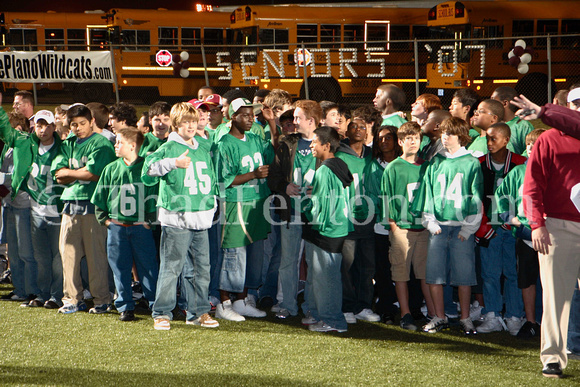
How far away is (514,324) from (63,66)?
12.4 metres

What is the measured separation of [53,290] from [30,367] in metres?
1.82

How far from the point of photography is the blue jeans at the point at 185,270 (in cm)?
569

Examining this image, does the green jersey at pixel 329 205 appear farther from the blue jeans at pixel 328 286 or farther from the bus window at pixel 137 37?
the bus window at pixel 137 37

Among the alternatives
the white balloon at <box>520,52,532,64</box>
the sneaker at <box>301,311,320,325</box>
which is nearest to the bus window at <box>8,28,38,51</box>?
the white balloon at <box>520,52,532,64</box>

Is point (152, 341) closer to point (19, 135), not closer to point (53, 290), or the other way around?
point (53, 290)

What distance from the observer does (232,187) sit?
6.22m

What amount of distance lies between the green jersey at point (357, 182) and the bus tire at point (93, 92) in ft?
51.1

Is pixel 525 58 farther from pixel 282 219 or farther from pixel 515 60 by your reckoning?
pixel 282 219

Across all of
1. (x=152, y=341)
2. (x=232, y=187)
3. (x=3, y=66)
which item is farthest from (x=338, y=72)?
(x=152, y=341)

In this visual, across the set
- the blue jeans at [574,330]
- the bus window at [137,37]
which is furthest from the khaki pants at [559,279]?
the bus window at [137,37]

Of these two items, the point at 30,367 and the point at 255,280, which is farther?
the point at 255,280

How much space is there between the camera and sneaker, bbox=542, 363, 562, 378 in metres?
4.57

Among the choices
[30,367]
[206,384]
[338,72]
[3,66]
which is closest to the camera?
[206,384]

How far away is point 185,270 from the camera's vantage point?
5.96 metres
